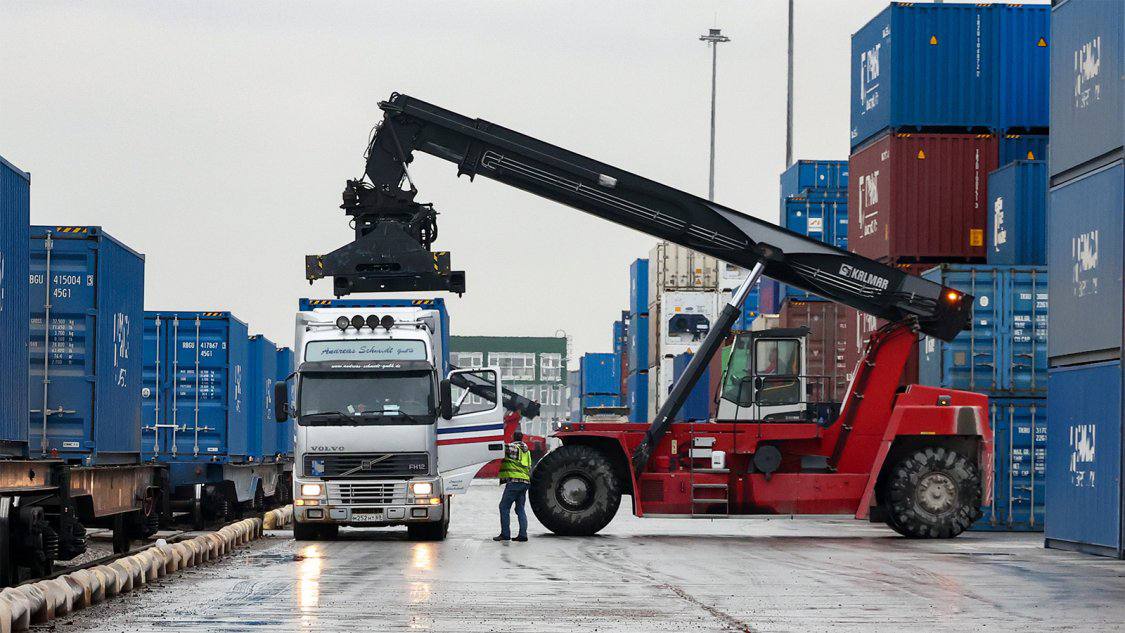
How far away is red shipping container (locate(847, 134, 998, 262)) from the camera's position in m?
29.0

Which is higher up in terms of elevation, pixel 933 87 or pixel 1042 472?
pixel 933 87

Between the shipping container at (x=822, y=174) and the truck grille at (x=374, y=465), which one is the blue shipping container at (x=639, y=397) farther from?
the truck grille at (x=374, y=465)

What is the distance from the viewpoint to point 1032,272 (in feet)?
86.9

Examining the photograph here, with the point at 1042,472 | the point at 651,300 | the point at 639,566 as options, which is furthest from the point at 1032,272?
the point at 651,300

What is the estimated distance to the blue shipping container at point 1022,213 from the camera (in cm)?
2731

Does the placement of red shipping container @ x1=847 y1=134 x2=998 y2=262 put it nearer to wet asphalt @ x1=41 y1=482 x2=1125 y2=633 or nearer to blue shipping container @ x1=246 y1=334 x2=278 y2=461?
wet asphalt @ x1=41 y1=482 x2=1125 y2=633

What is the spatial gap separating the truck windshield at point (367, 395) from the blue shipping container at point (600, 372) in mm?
60633

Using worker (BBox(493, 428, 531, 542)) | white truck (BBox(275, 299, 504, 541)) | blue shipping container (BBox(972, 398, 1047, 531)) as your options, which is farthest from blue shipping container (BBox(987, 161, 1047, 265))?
white truck (BBox(275, 299, 504, 541))

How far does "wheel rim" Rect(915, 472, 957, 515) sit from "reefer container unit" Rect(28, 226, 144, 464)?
38.0ft

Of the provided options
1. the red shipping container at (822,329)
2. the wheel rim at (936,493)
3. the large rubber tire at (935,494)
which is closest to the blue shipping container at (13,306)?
the large rubber tire at (935,494)

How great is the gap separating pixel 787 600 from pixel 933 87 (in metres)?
16.8

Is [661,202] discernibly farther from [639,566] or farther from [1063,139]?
[639,566]

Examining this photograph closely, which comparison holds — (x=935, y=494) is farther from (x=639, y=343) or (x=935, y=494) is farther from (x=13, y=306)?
(x=639, y=343)

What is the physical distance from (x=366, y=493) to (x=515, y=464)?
2.32 metres
